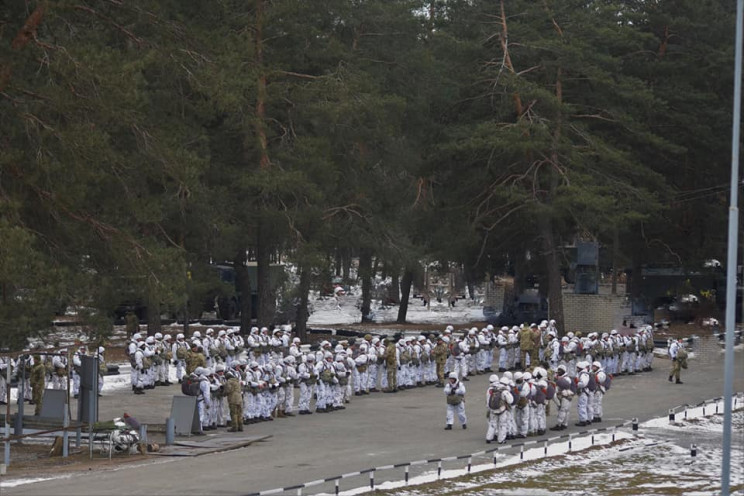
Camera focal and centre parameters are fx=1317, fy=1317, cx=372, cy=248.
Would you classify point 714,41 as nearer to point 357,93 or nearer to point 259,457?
point 357,93

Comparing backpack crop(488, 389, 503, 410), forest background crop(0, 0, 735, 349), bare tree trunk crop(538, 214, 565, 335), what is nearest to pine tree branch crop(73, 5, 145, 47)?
forest background crop(0, 0, 735, 349)

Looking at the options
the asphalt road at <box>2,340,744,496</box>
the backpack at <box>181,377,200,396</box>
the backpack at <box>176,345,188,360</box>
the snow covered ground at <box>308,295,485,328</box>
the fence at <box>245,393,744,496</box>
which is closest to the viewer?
the fence at <box>245,393,744,496</box>

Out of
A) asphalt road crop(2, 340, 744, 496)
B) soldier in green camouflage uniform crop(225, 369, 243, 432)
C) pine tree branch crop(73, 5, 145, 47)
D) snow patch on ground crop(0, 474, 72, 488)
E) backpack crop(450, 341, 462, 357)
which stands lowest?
snow patch on ground crop(0, 474, 72, 488)

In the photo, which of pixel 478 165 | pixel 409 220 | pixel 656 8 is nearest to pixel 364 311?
pixel 409 220

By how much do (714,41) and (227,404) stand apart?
3671cm

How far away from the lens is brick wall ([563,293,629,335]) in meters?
57.0

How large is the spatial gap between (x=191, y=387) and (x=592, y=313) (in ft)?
102

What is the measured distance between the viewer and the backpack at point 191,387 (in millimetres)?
29109

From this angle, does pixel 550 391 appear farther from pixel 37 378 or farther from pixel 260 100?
pixel 260 100

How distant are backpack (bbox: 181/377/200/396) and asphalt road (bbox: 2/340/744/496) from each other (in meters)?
1.16

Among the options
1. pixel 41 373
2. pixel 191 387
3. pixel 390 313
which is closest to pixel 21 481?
pixel 191 387

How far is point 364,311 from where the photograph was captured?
68938 mm

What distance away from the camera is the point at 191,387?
29172mm

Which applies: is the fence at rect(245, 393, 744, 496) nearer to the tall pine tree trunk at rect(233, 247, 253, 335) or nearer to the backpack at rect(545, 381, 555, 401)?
the backpack at rect(545, 381, 555, 401)
